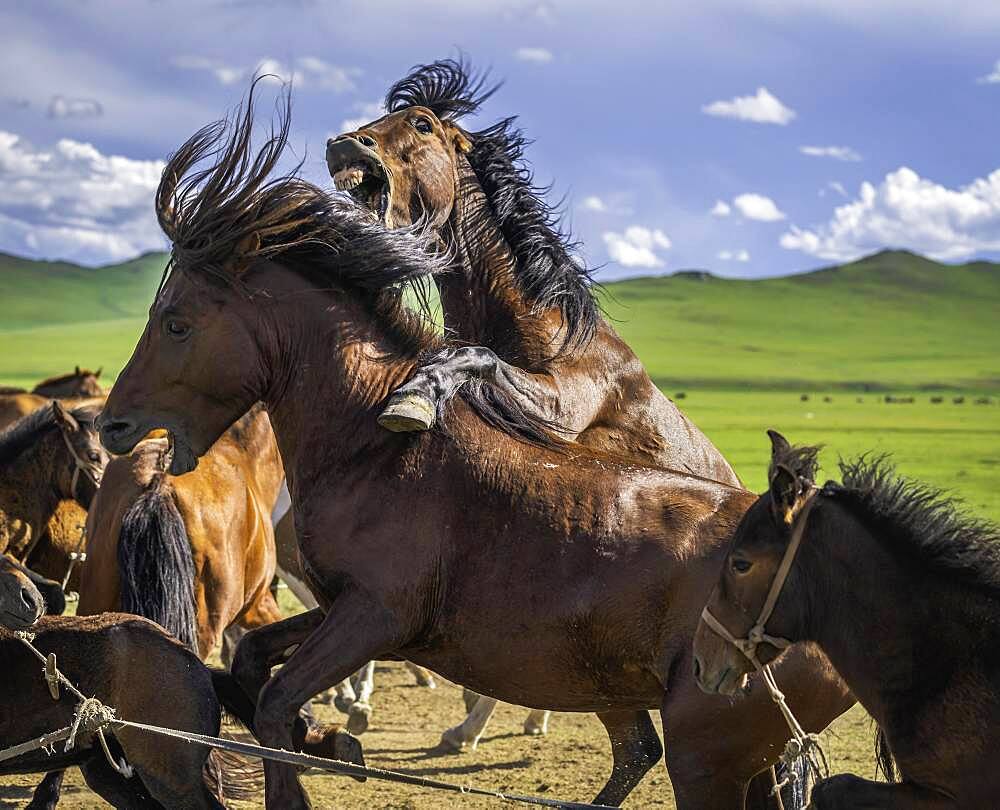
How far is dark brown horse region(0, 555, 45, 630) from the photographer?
4727mm

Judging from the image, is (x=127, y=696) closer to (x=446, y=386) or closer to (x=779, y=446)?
(x=446, y=386)

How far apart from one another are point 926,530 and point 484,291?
101 inches

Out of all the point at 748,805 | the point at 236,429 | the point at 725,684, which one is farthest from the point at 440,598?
the point at 236,429

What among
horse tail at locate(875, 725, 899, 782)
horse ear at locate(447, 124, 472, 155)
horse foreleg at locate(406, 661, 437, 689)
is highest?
horse ear at locate(447, 124, 472, 155)

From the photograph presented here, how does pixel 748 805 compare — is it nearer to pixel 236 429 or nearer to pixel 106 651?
pixel 106 651

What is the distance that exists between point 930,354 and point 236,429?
4832 inches

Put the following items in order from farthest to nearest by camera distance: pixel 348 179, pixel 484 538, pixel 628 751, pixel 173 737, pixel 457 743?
1. pixel 457 743
2. pixel 628 751
3. pixel 348 179
4. pixel 173 737
5. pixel 484 538

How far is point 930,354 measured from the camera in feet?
403

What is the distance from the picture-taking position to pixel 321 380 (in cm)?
463

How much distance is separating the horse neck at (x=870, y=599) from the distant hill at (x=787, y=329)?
287 feet

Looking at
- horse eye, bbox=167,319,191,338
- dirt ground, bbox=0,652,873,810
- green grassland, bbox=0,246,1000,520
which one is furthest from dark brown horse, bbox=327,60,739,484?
green grassland, bbox=0,246,1000,520

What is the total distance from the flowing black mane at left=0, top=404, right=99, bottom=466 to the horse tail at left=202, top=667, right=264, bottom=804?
280cm

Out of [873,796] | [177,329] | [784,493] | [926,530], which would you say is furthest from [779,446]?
[177,329]

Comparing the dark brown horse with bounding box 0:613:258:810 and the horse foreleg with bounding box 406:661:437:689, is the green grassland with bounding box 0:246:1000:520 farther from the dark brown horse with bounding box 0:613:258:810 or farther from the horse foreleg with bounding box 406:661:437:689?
the dark brown horse with bounding box 0:613:258:810
